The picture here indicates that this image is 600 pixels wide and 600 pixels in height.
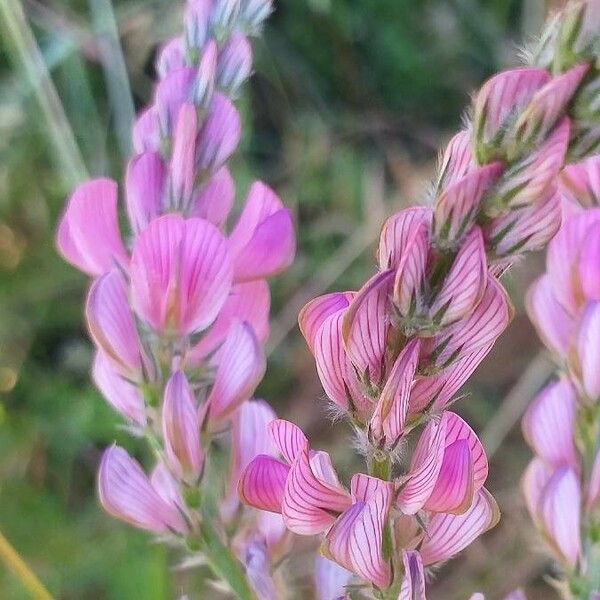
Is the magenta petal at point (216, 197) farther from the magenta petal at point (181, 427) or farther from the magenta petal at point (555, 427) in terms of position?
the magenta petal at point (555, 427)

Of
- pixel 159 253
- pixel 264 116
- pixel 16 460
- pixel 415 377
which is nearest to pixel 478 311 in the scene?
pixel 415 377

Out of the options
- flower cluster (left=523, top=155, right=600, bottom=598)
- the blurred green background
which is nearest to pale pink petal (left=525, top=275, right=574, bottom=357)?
flower cluster (left=523, top=155, right=600, bottom=598)

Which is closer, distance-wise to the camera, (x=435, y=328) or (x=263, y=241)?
(x=435, y=328)

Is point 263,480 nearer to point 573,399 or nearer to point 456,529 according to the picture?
point 456,529

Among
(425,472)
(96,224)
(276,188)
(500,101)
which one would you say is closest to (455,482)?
(425,472)

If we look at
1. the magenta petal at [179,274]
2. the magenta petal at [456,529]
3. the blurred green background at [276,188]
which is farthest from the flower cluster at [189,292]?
the blurred green background at [276,188]
